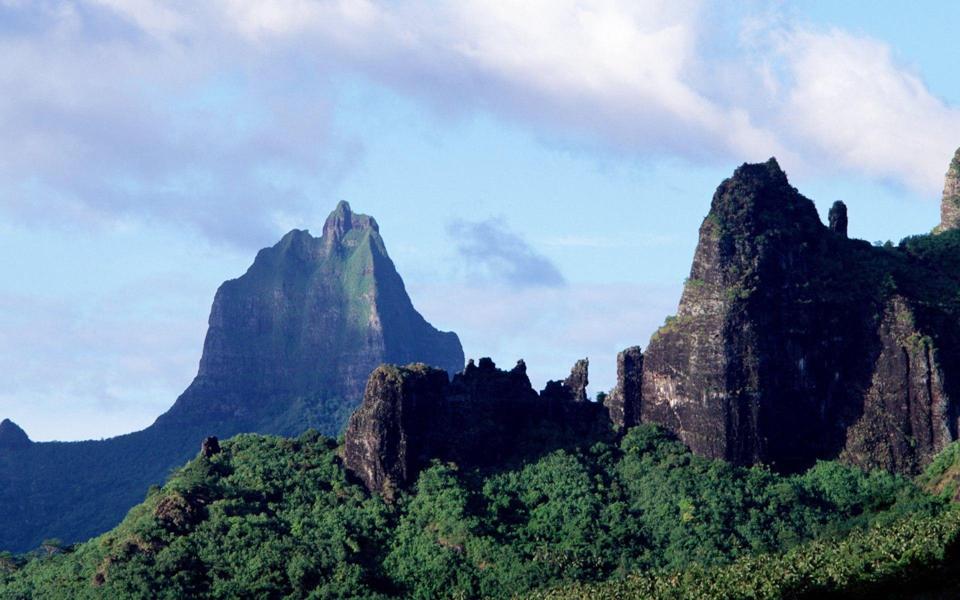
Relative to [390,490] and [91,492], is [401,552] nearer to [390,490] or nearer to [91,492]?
[390,490]

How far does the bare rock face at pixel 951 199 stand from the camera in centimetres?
12600

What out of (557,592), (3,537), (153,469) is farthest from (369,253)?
(557,592)

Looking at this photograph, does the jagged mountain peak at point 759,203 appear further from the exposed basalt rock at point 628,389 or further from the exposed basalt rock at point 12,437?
the exposed basalt rock at point 12,437

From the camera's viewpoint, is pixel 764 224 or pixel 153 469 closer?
pixel 764 224

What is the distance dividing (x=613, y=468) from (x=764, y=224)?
15630mm

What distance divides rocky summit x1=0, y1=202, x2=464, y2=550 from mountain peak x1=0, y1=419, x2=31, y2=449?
8cm

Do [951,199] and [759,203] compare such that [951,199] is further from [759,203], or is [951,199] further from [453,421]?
[453,421]

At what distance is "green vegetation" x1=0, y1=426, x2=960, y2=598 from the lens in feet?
330

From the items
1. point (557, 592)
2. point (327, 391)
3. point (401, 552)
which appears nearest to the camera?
point (557, 592)

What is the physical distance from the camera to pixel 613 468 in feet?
367

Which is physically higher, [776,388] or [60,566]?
[776,388]

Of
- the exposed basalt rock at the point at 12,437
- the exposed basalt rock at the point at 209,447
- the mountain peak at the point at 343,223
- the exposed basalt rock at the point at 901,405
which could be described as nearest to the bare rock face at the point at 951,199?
the exposed basalt rock at the point at 901,405

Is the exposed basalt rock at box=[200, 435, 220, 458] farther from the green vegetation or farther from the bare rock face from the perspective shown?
the bare rock face

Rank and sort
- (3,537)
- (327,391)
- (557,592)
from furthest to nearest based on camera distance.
Result: 1. (327,391)
2. (3,537)
3. (557,592)
